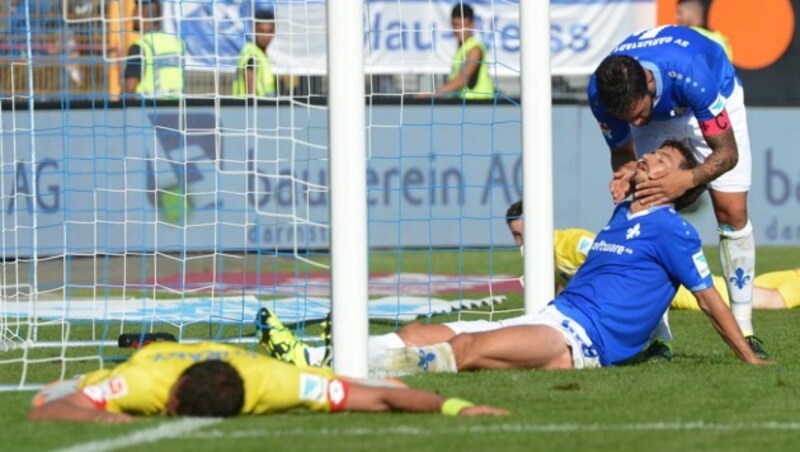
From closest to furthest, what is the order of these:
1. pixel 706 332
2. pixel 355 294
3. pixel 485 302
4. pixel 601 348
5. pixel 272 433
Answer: pixel 272 433 < pixel 355 294 < pixel 601 348 < pixel 706 332 < pixel 485 302

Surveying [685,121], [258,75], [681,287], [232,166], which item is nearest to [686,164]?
[685,121]

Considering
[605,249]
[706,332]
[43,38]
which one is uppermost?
[43,38]

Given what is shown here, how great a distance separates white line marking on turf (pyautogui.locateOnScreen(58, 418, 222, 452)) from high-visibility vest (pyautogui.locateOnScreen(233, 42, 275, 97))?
6934 mm

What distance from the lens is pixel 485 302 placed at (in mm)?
11797

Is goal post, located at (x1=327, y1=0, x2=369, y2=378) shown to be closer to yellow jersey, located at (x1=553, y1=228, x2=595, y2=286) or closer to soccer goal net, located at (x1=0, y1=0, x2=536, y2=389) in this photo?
yellow jersey, located at (x1=553, y1=228, x2=595, y2=286)

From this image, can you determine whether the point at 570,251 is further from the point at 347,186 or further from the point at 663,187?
the point at 347,186

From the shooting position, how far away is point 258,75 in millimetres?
14609

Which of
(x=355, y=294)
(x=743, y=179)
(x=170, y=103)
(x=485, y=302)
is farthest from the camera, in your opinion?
(x=170, y=103)

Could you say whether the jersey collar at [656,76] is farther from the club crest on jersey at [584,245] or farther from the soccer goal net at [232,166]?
the soccer goal net at [232,166]

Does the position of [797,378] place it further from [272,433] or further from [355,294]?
[272,433]

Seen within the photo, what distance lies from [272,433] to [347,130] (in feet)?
5.78

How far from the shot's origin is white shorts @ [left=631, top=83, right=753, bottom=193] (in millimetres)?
8281

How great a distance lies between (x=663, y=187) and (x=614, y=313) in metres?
0.66

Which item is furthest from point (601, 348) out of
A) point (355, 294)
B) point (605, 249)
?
point (355, 294)
